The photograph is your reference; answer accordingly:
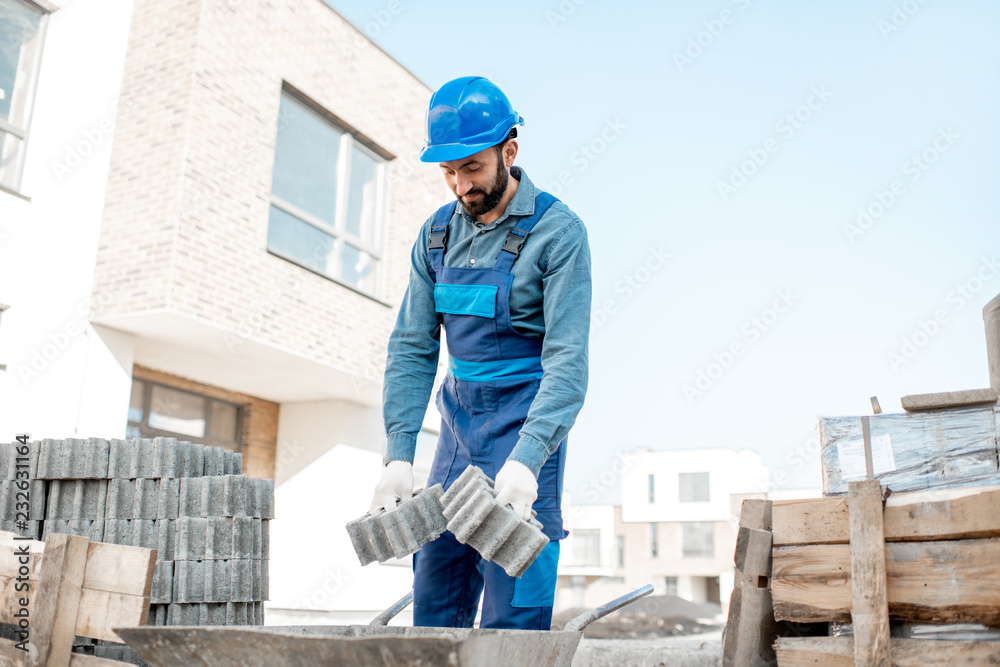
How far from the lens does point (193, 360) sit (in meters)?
11.0

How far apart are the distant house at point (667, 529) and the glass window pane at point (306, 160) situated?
43889 millimetres

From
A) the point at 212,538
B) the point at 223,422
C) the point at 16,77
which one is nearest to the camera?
the point at 212,538

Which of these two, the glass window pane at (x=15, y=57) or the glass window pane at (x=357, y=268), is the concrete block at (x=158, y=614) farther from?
the glass window pane at (x=357, y=268)

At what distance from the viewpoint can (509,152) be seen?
2969 millimetres

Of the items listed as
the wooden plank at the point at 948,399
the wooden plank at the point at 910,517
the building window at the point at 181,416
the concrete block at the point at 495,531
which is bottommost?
the concrete block at the point at 495,531

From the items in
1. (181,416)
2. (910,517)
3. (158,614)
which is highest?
(181,416)

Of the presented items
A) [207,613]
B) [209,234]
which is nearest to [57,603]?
[207,613]

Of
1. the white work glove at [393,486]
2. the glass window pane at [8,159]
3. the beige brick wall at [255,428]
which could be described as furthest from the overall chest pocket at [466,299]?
the beige brick wall at [255,428]

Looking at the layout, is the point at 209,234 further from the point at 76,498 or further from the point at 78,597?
the point at 78,597

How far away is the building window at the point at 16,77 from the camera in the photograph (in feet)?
29.2

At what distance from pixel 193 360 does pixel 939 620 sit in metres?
9.73

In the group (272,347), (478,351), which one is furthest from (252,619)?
(272,347)

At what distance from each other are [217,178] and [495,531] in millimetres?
8595

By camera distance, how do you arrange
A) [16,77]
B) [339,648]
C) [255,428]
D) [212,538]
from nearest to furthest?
1. [339,648]
2. [212,538]
3. [16,77]
4. [255,428]
